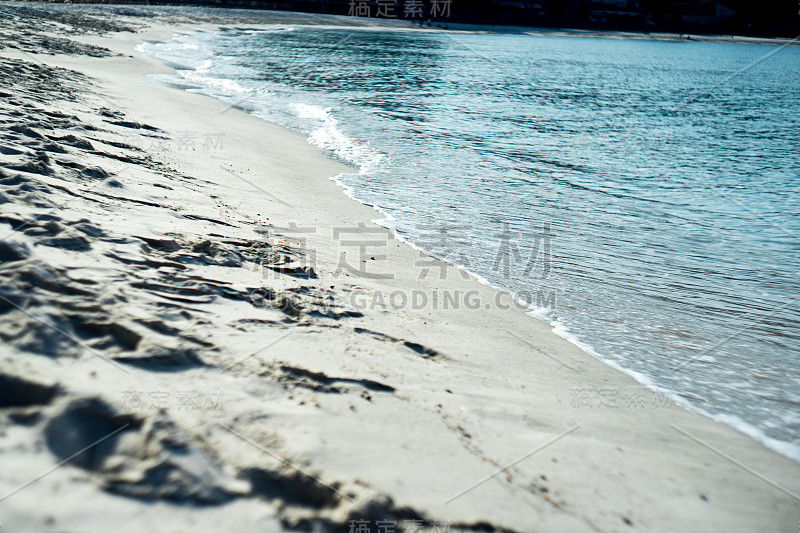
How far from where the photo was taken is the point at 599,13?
264 ft

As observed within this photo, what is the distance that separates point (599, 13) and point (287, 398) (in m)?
91.8

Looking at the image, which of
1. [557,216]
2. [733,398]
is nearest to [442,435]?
[733,398]

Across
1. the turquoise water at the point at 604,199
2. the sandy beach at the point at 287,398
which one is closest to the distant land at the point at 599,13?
the turquoise water at the point at 604,199

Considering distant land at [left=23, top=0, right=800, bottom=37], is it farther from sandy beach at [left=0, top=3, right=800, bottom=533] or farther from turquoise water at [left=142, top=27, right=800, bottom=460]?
sandy beach at [left=0, top=3, right=800, bottom=533]

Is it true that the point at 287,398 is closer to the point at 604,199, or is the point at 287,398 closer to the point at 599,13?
the point at 604,199

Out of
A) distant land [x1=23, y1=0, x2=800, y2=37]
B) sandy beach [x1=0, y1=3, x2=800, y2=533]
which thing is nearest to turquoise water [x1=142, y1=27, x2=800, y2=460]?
sandy beach [x1=0, y1=3, x2=800, y2=533]

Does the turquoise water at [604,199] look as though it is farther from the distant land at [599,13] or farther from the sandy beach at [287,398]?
the distant land at [599,13]

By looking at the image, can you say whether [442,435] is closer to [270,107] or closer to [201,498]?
[201,498]

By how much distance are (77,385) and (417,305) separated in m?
2.49

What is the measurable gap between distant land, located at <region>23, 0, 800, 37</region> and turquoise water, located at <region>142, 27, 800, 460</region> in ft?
149

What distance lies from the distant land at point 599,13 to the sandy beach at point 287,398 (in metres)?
60.9

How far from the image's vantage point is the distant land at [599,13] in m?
64.2

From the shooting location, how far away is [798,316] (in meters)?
5.01

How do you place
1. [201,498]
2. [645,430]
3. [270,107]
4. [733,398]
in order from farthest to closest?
[270,107] < [733,398] < [645,430] < [201,498]
